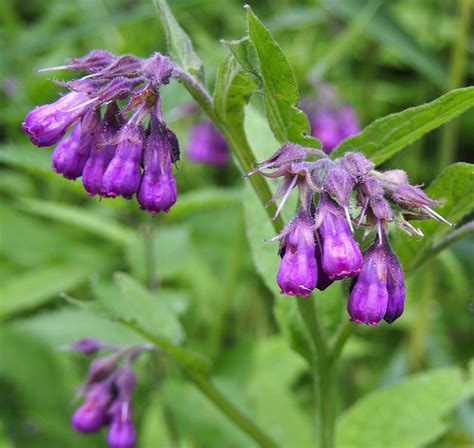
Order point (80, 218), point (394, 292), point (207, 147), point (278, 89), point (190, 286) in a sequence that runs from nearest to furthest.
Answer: point (394, 292), point (278, 89), point (80, 218), point (190, 286), point (207, 147)

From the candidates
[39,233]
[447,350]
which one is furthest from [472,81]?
[39,233]

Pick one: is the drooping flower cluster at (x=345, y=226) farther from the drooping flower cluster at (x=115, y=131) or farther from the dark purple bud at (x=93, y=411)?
the dark purple bud at (x=93, y=411)

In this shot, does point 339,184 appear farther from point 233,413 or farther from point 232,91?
point 233,413

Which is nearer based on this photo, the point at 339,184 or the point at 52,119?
the point at 339,184

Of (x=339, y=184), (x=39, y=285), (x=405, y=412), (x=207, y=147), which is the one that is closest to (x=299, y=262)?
(x=339, y=184)

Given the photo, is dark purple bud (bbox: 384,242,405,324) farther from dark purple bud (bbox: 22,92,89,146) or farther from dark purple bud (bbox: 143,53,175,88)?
dark purple bud (bbox: 22,92,89,146)
